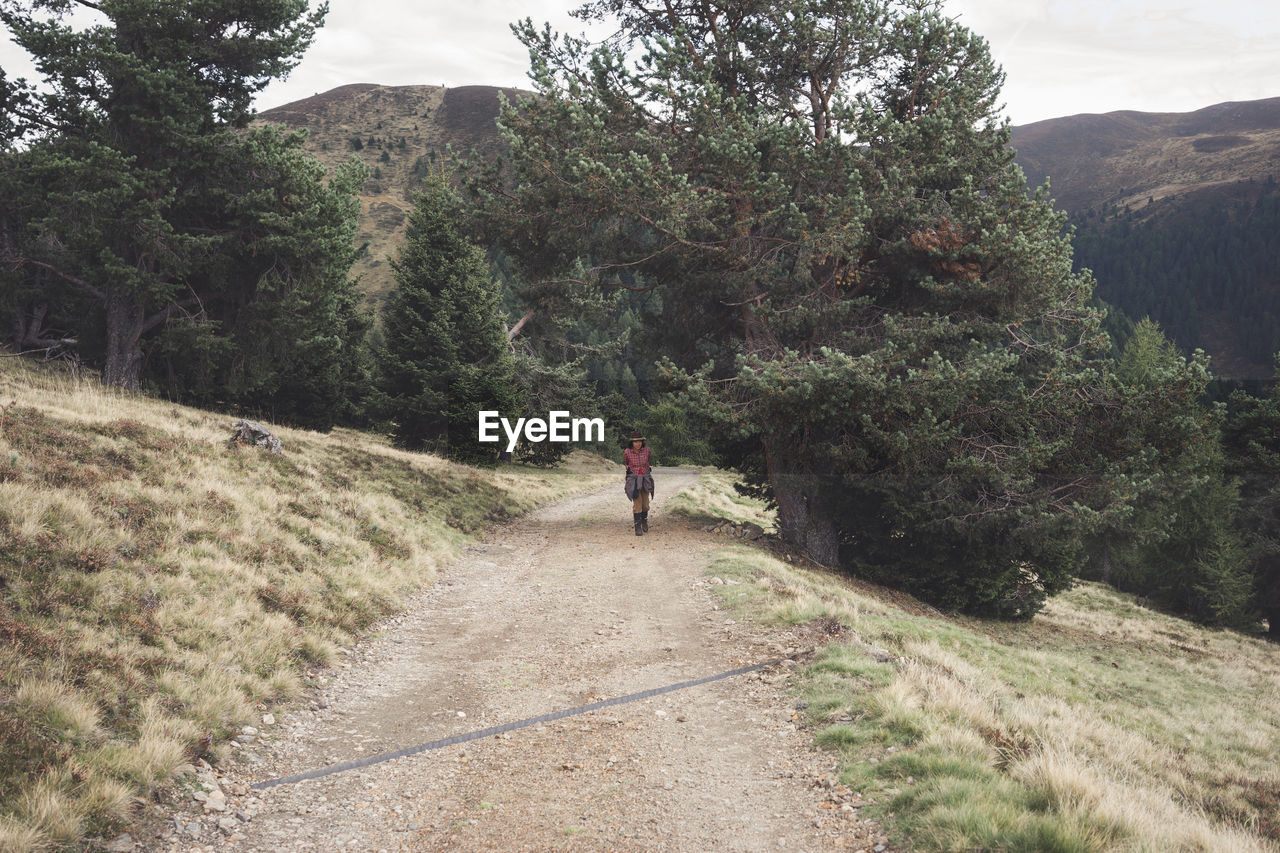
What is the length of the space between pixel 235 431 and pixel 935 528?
16.8m

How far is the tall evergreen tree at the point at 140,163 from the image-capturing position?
1906cm

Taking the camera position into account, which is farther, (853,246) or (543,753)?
(853,246)

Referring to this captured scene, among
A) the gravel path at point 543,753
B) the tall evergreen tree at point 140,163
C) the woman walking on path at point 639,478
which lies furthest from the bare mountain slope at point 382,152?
the gravel path at point 543,753

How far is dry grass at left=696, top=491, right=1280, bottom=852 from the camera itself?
442cm

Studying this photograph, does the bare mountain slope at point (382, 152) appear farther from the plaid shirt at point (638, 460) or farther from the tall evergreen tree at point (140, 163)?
the plaid shirt at point (638, 460)

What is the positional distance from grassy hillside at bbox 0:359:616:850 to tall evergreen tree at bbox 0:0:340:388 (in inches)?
223

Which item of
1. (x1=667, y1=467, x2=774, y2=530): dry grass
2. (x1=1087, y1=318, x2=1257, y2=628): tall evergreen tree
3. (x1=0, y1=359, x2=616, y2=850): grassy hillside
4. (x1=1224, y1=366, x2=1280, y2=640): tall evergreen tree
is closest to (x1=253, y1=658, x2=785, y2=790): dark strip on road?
(x1=0, y1=359, x2=616, y2=850): grassy hillside

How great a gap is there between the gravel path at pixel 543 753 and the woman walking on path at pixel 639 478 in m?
7.06

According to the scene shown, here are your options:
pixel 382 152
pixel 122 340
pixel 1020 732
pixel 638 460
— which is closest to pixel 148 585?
pixel 1020 732

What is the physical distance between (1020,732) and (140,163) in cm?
2582

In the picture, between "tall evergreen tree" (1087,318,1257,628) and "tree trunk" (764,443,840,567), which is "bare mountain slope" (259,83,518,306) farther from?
"tree trunk" (764,443,840,567)

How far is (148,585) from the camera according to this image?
747cm

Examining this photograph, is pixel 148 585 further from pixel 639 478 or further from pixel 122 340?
pixel 122 340

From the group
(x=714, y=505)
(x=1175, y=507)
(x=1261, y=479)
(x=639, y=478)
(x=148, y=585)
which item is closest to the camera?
(x=148, y=585)
